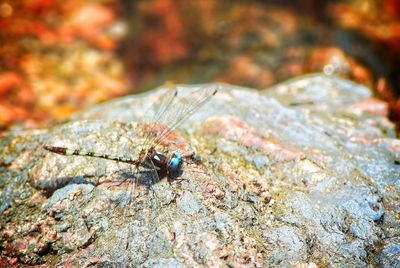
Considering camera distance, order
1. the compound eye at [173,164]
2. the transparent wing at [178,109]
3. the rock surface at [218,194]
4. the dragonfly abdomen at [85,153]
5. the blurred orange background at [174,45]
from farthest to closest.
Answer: the blurred orange background at [174,45] < the transparent wing at [178,109] < the dragonfly abdomen at [85,153] < the compound eye at [173,164] < the rock surface at [218,194]

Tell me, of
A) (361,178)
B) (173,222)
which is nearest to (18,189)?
(173,222)

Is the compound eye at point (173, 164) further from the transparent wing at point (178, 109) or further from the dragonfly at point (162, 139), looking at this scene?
the transparent wing at point (178, 109)

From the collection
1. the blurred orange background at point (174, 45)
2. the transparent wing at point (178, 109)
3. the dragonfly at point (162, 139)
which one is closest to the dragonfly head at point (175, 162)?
the dragonfly at point (162, 139)

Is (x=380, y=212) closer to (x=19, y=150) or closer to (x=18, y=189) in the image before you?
(x=18, y=189)

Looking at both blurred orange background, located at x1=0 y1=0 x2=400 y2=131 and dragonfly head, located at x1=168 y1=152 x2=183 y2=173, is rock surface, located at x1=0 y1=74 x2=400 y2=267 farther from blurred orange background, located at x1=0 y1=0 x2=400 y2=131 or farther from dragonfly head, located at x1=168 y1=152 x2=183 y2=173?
blurred orange background, located at x1=0 y1=0 x2=400 y2=131

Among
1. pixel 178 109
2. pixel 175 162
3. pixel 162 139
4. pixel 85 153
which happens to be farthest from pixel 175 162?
pixel 85 153

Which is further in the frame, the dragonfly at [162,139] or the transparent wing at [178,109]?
the transparent wing at [178,109]

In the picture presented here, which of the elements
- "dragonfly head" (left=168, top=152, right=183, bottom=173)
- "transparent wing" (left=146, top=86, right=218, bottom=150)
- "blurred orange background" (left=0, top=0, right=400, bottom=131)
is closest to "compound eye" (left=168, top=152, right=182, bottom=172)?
"dragonfly head" (left=168, top=152, right=183, bottom=173)
